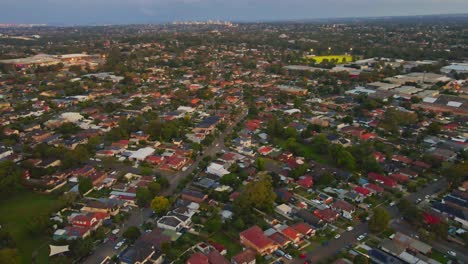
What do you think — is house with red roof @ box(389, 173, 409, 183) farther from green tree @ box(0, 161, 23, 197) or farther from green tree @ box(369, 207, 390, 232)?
green tree @ box(0, 161, 23, 197)

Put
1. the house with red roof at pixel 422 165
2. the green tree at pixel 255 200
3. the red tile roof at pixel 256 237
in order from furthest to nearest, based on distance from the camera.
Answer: the house with red roof at pixel 422 165 → the green tree at pixel 255 200 → the red tile roof at pixel 256 237

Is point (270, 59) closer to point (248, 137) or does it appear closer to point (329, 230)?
point (248, 137)

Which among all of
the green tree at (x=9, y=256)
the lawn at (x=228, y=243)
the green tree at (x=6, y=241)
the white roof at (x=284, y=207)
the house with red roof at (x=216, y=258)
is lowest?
the lawn at (x=228, y=243)

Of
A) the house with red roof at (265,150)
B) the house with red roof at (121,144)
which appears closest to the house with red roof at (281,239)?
the house with red roof at (265,150)

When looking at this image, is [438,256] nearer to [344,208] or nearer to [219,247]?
[344,208]

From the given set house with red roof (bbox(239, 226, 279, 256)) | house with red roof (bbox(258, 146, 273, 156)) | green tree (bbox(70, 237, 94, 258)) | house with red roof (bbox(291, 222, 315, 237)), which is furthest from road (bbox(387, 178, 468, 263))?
green tree (bbox(70, 237, 94, 258))

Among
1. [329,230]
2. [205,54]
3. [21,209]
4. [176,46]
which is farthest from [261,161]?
[176,46]

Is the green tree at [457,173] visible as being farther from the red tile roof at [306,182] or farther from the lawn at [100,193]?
the lawn at [100,193]
